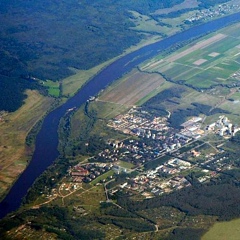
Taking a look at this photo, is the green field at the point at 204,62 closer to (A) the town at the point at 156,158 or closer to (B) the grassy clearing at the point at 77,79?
(B) the grassy clearing at the point at 77,79

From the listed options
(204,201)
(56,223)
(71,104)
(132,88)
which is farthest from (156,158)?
(132,88)

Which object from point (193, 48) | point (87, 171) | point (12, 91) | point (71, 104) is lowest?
point (87, 171)

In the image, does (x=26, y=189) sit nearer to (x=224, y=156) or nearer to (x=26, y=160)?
(x=26, y=160)

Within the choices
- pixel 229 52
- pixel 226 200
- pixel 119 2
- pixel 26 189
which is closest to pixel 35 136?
pixel 26 189

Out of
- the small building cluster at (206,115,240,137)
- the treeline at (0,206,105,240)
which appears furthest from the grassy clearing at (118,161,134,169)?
the small building cluster at (206,115,240,137)

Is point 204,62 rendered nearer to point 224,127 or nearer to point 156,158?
point 224,127

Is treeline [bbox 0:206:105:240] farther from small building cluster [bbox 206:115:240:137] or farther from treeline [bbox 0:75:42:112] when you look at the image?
treeline [bbox 0:75:42:112]

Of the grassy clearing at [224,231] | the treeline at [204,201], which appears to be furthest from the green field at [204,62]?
the grassy clearing at [224,231]
